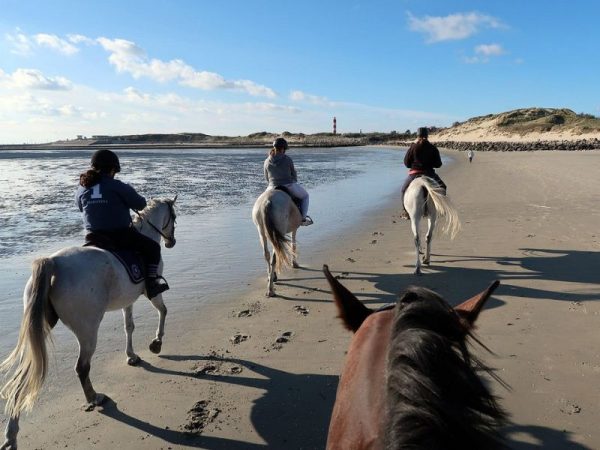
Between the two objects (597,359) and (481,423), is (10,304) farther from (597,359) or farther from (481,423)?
(597,359)

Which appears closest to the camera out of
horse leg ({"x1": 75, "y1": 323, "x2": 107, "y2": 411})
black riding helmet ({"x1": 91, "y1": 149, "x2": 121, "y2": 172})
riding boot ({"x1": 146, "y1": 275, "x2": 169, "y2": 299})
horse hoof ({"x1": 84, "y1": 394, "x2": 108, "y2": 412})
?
horse leg ({"x1": 75, "y1": 323, "x2": 107, "y2": 411})

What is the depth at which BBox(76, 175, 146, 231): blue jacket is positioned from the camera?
4383 mm

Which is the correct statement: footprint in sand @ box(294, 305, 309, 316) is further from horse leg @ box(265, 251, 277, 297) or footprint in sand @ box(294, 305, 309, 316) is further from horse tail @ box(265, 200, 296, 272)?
horse tail @ box(265, 200, 296, 272)

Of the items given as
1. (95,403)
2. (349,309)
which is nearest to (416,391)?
(349,309)

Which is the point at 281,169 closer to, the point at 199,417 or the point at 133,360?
the point at 133,360

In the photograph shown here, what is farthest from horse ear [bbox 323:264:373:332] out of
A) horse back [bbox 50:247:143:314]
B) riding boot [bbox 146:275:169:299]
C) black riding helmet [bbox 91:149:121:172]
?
black riding helmet [bbox 91:149:121:172]

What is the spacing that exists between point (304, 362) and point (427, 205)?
4704 millimetres

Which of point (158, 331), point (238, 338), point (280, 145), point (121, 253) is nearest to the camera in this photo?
point (121, 253)

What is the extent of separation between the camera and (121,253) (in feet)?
14.3

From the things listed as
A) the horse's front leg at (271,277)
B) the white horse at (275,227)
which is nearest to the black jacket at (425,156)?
the white horse at (275,227)

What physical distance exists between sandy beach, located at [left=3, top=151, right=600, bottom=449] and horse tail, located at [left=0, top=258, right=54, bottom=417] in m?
0.41

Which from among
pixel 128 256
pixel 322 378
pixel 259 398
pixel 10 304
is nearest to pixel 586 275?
pixel 322 378

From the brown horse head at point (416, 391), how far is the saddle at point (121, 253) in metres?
3.30

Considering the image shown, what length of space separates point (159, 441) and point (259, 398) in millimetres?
961
